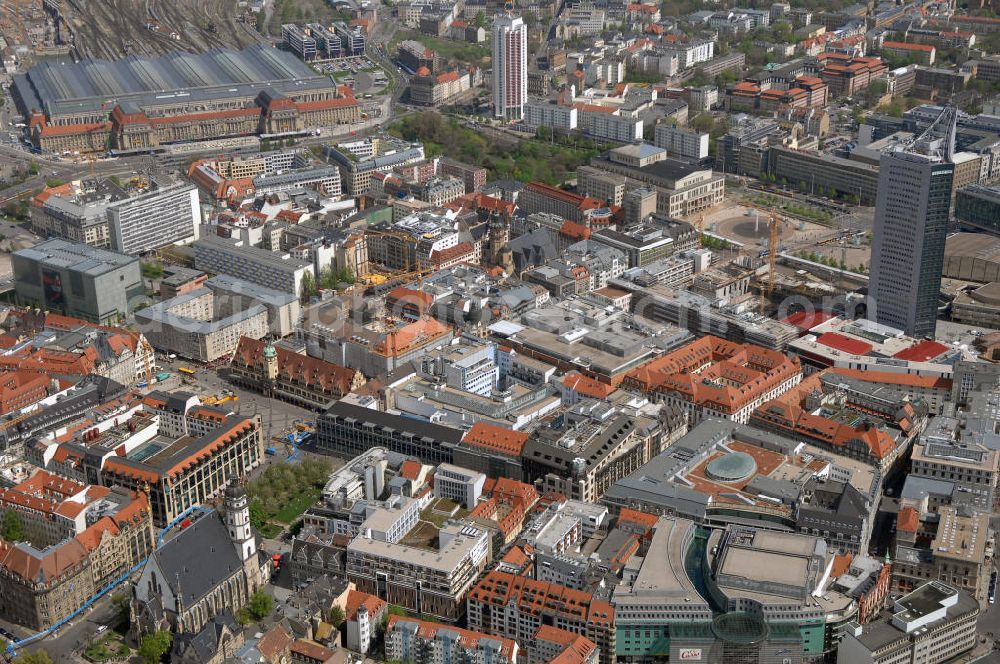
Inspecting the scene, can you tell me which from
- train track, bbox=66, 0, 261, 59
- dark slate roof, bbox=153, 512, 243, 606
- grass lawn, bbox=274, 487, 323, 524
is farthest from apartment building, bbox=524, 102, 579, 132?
dark slate roof, bbox=153, 512, 243, 606

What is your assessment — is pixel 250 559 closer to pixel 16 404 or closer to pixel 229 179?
pixel 16 404

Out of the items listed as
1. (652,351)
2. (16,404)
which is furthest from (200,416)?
(652,351)

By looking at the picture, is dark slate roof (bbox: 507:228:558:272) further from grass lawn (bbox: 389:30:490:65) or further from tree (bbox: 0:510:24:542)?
grass lawn (bbox: 389:30:490:65)

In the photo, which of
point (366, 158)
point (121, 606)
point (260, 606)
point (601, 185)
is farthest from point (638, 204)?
point (121, 606)

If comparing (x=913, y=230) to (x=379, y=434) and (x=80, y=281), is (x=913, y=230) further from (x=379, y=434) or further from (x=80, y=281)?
(x=80, y=281)

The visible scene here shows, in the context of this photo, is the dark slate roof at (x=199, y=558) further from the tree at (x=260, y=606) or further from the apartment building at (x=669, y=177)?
the apartment building at (x=669, y=177)

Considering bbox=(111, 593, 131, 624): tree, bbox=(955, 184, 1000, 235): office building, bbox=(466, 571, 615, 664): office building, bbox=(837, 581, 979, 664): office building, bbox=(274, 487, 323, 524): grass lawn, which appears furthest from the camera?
bbox=(955, 184, 1000, 235): office building
